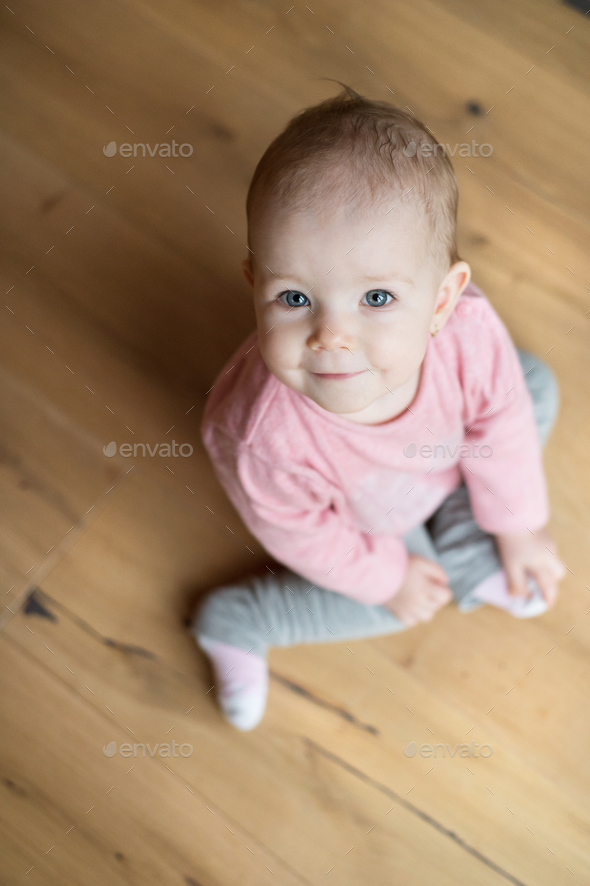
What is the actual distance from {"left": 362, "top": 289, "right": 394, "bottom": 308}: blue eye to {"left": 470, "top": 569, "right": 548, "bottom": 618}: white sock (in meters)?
0.46

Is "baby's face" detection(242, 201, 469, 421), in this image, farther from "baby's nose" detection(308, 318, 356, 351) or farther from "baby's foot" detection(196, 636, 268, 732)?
"baby's foot" detection(196, 636, 268, 732)

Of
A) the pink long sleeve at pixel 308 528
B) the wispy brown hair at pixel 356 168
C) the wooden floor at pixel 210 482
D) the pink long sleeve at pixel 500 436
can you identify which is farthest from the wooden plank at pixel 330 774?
the wispy brown hair at pixel 356 168

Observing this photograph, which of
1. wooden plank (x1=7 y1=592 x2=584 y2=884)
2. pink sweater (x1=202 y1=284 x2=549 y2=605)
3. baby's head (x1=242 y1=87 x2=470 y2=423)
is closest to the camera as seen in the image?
baby's head (x1=242 y1=87 x2=470 y2=423)

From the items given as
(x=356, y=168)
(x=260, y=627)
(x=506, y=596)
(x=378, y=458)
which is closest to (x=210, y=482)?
(x=260, y=627)

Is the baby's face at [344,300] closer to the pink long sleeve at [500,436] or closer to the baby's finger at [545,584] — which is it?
the pink long sleeve at [500,436]

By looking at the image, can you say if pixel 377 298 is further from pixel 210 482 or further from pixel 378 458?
pixel 210 482

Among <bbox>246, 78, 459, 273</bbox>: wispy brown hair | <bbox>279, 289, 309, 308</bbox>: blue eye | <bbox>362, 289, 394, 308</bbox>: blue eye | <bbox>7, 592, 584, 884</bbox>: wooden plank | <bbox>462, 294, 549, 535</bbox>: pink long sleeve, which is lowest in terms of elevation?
<bbox>7, 592, 584, 884</bbox>: wooden plank

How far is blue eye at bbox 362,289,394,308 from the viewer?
522mm

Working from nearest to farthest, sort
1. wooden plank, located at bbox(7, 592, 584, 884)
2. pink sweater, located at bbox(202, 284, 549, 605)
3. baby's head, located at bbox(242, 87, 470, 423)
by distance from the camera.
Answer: baby's head, located at bbox(242, 87, 470, 423), pink sweater, located at bbox(202, 284, 549, 605), wooden plank, located at bbox(7, 592, 584, 884)

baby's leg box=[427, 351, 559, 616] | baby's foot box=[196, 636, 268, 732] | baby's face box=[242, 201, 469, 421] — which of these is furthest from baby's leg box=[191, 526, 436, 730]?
baby's face box=[242, 201, 469, 421]

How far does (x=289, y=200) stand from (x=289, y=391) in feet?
0.64

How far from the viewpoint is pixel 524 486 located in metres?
0.80

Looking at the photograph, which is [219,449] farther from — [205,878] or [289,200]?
[205,878]

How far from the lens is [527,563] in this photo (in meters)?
0.84
